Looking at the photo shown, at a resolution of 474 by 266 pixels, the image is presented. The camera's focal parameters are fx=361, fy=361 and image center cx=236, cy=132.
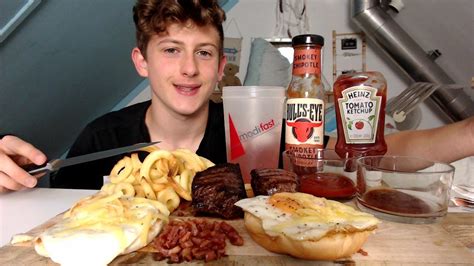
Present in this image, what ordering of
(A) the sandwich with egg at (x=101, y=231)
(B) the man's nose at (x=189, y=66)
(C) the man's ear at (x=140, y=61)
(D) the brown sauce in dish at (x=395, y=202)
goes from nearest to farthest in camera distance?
(A) the sandwich with egg at (x=101, y=231), (D) the brown sauce in dish at (x=395, y=202), (B) the man's nose at (x=189, y=66), (C) the man's ear at (x=140, y=61)

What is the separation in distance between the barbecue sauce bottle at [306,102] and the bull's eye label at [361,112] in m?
0.09

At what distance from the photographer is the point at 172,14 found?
1308 millimetres

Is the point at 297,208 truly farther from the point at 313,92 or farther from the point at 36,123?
the point at 36,123

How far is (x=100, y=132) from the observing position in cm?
162

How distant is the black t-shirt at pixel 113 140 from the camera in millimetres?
1535

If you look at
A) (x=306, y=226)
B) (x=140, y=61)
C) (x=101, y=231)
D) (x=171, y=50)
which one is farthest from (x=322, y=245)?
(x=140, y=61)

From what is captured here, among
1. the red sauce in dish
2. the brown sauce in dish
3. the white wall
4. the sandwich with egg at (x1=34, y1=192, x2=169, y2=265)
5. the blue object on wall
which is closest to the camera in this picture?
the sandwich with egg at (x1=34, y1=192, x2=169, y2=265)

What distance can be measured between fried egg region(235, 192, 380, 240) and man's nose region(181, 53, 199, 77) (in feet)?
2.11

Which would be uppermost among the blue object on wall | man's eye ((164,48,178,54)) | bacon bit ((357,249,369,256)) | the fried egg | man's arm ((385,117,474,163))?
the blue object on wall

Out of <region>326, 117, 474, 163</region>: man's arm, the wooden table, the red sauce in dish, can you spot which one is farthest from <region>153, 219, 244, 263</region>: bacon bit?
<region>326, 117, 474, 163</region>: man's arm

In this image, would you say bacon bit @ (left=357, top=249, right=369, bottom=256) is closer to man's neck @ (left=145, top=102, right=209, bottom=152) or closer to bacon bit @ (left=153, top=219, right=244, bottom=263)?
bacon bit @ (left=153, top=219, right=244, bottom=263)

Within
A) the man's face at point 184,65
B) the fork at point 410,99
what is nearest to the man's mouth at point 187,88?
the man's face at point 184,65

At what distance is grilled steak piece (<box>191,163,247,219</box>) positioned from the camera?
85 cm

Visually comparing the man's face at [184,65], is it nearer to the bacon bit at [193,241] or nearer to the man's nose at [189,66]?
the man's nose at [189,66]
